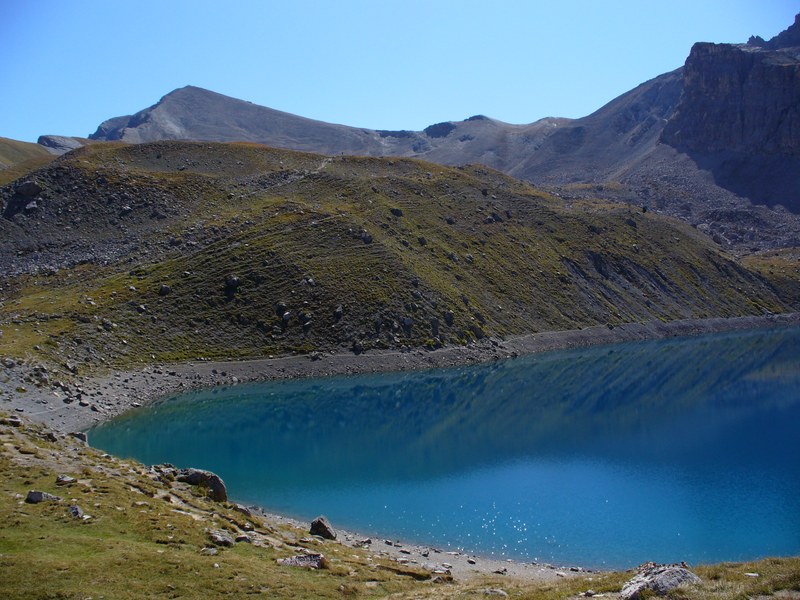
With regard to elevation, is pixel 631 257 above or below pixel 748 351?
above

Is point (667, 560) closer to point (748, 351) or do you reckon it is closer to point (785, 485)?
point (785, 485)

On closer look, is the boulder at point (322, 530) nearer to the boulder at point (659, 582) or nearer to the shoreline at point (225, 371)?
the boulder at point (659, 582)

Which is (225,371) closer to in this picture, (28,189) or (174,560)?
(28,189)

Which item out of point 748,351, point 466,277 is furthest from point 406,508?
point 748,351

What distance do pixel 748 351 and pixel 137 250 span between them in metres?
100

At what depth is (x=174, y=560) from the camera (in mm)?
20906

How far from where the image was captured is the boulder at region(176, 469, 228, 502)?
106 ft

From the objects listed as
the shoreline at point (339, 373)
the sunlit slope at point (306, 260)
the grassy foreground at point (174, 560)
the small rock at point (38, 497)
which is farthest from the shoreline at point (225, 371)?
the small rock at point (38, 497)

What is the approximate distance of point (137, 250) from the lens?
104 meters

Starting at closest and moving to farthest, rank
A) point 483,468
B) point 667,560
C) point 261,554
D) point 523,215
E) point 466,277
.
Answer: point 261,554 → point 667,560 → point 483,468 → point 466,277 → point 523,215

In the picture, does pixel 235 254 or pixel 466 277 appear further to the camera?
pixel 466 277

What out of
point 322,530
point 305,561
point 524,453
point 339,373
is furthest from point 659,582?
point 339,373

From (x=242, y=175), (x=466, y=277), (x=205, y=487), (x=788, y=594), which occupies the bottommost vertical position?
(x=205, y=487)

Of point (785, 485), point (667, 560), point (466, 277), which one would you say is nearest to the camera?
point (667, 560)
